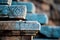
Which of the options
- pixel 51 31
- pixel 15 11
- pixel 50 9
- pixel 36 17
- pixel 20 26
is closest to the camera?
pixel 20 26

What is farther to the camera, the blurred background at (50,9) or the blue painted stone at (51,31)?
the blurred background at (50,9)

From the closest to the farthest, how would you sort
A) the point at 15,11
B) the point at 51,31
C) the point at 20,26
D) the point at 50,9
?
the point at 20,26 < the point at 15,11 < the point at 51,31 < the point at 50,9

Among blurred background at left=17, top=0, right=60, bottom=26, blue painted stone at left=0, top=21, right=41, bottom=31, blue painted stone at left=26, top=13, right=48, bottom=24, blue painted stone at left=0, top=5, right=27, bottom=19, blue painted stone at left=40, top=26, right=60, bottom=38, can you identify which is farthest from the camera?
blurred background at left=17, top=0, right=60, bottom=26

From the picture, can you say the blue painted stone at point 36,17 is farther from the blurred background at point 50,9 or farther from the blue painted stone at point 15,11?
the blurred background at point 50,9

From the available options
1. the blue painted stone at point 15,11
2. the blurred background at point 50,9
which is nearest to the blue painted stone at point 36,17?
the blue painted stone at point 15,11

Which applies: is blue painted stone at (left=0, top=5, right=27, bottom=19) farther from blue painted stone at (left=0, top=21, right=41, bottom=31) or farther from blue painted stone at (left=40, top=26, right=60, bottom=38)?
blue painted stone at (left=40, top=26, right=60, bottom=38)

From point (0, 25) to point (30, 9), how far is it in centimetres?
164

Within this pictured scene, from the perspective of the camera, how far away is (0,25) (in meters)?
2.68

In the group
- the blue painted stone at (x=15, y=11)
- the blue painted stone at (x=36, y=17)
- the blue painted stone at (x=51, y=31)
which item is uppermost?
the blue painted stone at (x=15, y=11)

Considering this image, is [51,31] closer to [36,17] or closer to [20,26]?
[36,17]

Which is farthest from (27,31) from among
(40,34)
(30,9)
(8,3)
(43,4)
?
A: (43,4)

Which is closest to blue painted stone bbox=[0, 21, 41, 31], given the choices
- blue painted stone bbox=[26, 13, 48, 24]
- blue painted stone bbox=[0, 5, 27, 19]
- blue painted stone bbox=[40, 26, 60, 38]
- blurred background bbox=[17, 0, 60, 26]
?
blue painted stone bbox=[0, 5, 27, 19]

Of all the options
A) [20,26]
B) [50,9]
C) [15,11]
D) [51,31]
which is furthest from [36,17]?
[50,9]

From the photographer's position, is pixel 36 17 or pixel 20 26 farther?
pixel 36 17
